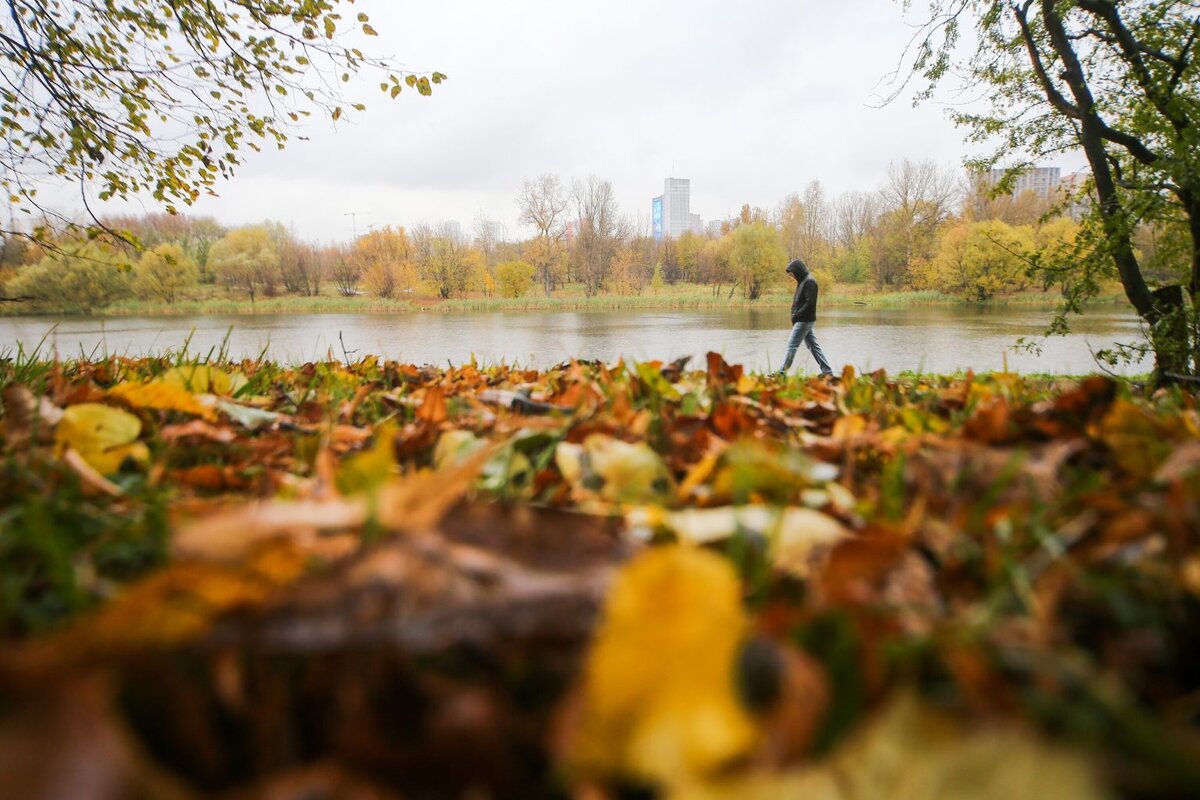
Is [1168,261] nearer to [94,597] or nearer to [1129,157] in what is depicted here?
[1129,157]

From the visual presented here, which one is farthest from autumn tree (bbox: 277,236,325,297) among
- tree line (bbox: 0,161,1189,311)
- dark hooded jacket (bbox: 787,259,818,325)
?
dark hooded jacket (bbox: 787,259,818,325)

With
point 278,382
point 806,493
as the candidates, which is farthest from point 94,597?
point 278,382

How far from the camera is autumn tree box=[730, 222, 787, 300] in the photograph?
39312mm

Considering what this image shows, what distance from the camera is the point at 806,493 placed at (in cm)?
67

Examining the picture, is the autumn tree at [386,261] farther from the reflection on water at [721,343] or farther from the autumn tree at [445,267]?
the reflection on water at [721,343]

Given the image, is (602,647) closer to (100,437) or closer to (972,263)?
(100,437)

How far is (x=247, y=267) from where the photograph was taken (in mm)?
→ 40688

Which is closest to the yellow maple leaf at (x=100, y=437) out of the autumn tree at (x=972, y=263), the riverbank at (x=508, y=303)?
the riverbank at (x=508, y=303)

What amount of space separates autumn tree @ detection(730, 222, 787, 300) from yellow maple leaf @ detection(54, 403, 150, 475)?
41.0 meters

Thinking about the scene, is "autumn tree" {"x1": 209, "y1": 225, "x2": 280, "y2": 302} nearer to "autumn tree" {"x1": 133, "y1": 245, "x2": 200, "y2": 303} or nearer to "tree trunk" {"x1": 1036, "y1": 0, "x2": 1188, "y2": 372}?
"autumn tree" {"x1": 133, "y1": 245, "x2": 200, "y2": 303}

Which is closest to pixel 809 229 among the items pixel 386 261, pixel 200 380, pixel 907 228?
pixel 907 228

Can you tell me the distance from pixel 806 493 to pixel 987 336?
18090 mm

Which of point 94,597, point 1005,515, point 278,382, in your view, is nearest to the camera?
point 94,597

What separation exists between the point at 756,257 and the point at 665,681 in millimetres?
41600
